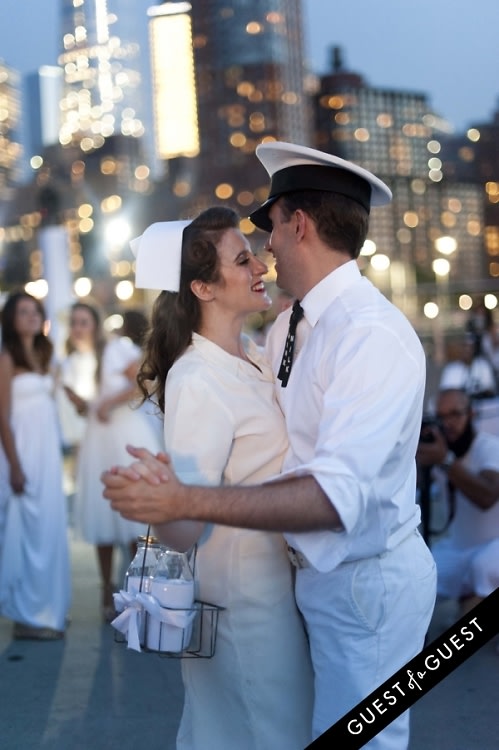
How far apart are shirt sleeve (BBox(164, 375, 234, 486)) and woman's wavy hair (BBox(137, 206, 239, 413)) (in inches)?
10.4

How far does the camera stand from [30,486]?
17.8ft

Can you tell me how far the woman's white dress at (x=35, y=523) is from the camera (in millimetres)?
5238

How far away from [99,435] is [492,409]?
110 inches

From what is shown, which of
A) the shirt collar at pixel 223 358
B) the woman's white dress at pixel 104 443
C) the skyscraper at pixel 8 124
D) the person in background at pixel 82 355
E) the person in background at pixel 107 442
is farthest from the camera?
the skyscraper at pixel 8 124

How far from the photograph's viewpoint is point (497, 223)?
4299 inches

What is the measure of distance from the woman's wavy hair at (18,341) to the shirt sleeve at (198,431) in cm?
342

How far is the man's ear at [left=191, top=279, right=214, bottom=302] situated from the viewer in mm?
2488

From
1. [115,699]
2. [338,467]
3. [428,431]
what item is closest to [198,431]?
[338,467]

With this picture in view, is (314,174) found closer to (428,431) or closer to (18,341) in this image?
(428,431)

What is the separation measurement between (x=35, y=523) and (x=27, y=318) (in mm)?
1144

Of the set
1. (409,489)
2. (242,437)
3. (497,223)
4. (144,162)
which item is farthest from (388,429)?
(144,162)

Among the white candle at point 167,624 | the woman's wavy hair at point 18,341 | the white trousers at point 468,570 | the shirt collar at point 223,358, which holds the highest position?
the shirt collar at point 223,358

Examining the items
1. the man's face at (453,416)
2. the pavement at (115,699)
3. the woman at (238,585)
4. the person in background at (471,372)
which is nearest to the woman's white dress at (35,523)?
the pavement at (115,699)

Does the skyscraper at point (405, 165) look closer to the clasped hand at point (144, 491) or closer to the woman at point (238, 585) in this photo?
the woman at point (238, 585)
